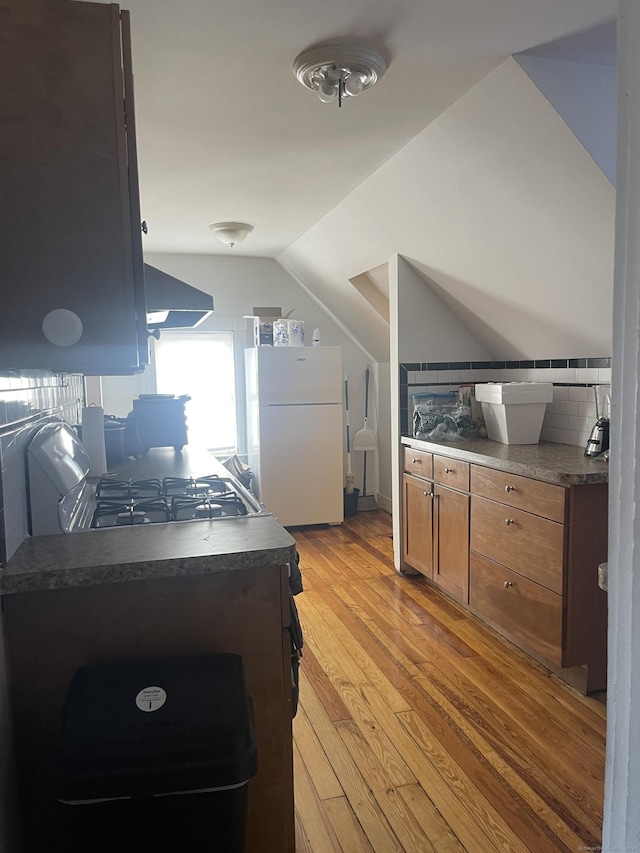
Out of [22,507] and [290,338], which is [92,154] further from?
[290,338]

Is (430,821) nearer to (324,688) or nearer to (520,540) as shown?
(324,688)

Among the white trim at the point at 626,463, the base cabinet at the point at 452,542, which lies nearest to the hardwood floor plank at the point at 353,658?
the base cabinet at the point at 452,542

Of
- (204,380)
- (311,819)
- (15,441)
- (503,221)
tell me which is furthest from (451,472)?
(204,380)

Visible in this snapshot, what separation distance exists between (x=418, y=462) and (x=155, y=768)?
105 inches

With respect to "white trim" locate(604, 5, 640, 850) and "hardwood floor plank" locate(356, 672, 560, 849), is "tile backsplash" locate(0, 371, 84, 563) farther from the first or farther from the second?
"hardwood floor plank" locate(356, 672, 560, 849)

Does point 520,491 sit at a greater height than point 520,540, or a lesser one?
greater

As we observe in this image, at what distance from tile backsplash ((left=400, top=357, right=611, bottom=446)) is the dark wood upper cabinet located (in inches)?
101

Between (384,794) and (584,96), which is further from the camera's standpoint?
(584,96)

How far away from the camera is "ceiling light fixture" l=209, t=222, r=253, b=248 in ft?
13.9

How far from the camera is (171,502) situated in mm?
1920

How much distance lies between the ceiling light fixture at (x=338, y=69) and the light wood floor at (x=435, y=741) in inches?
90.2

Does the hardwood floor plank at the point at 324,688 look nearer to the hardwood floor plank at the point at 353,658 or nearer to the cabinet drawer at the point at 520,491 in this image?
the hardwood floor plank at the point at 353,658

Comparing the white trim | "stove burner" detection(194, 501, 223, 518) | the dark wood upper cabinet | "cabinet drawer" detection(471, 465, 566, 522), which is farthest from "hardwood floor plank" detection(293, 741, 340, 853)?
the dark wood upper cabinet

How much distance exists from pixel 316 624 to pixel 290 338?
2.55 metres
